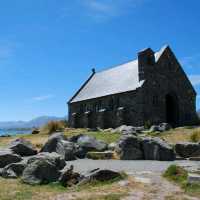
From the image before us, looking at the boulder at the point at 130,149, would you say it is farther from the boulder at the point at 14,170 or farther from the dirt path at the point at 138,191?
the dirt path at the point at 138,191

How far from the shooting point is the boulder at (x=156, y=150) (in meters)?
20.0

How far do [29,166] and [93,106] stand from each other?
4105 centimetres

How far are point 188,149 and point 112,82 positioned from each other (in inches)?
1311

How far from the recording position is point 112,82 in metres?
53.9

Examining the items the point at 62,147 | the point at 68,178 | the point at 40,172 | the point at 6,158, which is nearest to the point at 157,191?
the point at 68,178

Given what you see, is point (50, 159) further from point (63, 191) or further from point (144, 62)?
point (144, 62)

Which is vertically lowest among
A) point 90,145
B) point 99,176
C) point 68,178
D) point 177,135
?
point 68,178

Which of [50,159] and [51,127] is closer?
[50,159]

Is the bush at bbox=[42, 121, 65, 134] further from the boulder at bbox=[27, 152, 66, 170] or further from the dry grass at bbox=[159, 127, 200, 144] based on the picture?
the boulder at bbox=[27, 152, 66, 170]

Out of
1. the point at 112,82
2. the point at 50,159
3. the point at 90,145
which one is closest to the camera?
the point at 50,159

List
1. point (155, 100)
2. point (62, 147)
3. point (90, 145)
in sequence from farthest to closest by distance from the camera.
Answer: point (155, 100) → point (90, 145) → point (62, 147)

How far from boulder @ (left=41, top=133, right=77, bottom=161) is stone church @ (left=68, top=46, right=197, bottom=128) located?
77.9ft

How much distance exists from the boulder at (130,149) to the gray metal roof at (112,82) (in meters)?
25.0

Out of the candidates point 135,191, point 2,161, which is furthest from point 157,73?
point 135,191
